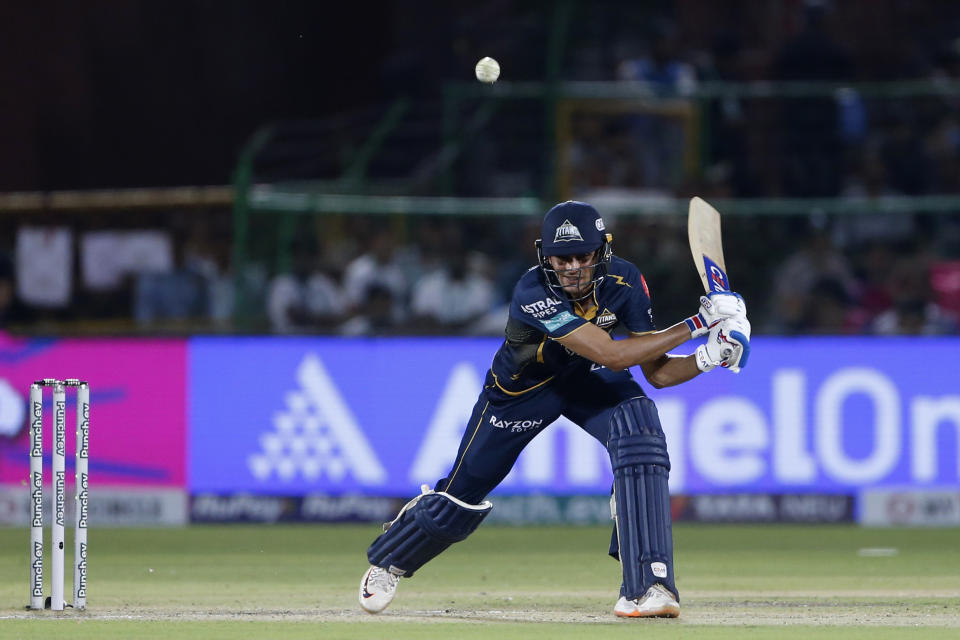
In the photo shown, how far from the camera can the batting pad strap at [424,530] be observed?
7094 millimetres

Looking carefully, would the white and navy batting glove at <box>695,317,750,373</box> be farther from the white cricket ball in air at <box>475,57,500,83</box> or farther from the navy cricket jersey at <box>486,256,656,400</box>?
the white cricket ball in air at <box>475,57,500,83</box>

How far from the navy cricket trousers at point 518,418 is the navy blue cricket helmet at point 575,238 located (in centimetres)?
48

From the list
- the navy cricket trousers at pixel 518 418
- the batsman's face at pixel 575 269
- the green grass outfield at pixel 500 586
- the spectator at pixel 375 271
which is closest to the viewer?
the green grass outfield at pixel 500 586

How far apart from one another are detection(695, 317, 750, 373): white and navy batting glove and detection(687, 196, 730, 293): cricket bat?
0.22 meters

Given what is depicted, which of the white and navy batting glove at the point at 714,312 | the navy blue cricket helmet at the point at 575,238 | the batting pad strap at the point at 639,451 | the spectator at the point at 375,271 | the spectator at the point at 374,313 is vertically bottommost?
the batting pad strap at the point at 639,451

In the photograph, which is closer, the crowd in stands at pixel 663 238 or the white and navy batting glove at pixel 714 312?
the white and navy batting glove at pixel 714 312

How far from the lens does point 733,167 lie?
15438 millimetres

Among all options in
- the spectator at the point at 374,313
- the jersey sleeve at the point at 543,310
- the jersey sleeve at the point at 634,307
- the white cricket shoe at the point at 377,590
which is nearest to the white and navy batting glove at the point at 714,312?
the jersey sleeve at the point at 634,307

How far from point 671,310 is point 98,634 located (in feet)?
25.2

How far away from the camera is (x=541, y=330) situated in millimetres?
6828

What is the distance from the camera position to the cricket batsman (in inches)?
262

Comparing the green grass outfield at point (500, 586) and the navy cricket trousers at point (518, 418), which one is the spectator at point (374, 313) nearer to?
the green grass outfield at point (500, 586)

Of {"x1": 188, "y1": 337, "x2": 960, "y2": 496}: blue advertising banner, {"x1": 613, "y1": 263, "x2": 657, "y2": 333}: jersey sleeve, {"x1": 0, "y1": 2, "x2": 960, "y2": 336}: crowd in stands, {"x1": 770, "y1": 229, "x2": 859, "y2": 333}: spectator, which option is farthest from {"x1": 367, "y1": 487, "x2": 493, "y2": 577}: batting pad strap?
{"x1": 770, "y1": 229, "x2": 859, "y2": 333}: spectator

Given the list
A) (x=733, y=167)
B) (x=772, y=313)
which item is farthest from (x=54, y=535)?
(x=733, y=167)
